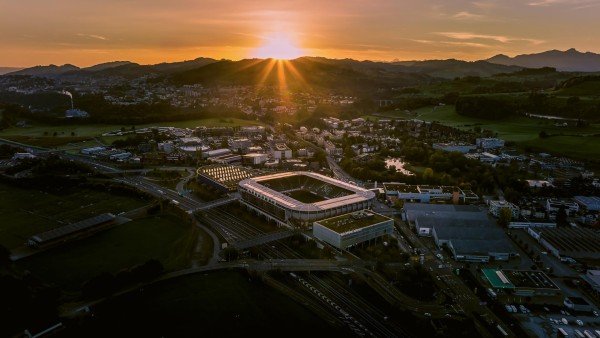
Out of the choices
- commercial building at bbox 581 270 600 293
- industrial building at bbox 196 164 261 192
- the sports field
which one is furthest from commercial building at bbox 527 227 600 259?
industrial building at bbox 196 164 261 192

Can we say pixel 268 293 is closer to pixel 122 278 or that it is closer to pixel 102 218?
pixel 122 278

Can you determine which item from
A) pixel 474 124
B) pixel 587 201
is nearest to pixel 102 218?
pixel 587 201

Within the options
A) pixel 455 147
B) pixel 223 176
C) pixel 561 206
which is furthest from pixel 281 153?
pixel 561 206

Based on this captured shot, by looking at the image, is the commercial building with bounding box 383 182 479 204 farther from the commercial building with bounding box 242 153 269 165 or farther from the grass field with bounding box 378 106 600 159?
the grass field with bounding box 378 106 600 159

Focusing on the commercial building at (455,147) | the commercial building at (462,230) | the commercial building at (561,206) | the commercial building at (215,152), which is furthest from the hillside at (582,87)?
the commercial building at (215,152)

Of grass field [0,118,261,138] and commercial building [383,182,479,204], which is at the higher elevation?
grass field [0,118,261,138]

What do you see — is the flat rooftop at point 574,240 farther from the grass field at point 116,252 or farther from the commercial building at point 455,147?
the grass field at point 116,252

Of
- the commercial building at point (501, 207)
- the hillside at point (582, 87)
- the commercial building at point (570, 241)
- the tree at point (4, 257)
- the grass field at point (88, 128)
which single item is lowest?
the commercial building at point (570, 241)

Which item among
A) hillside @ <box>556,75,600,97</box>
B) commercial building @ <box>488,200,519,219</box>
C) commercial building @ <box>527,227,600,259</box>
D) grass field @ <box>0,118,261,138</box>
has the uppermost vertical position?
hillside @ <box>556,75,600,97</box>
